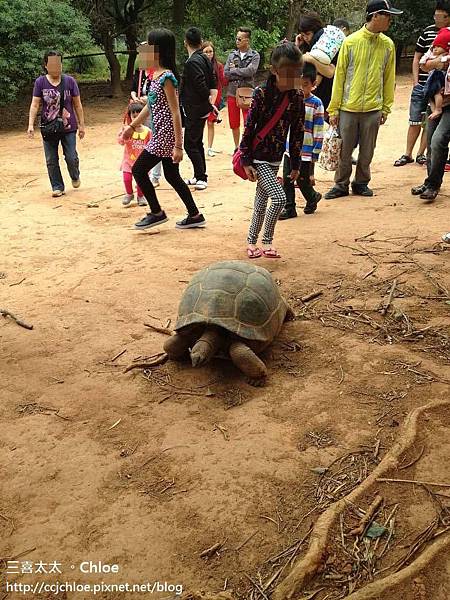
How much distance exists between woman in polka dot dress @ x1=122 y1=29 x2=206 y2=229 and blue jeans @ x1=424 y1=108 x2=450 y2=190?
2980 millimetres

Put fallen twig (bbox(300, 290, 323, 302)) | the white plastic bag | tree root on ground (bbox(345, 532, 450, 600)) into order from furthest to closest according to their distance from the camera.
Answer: the white plastic bag → fallen twig (bbox(300, 290, 323, 302)) → tree root on ground (bbox(345, 532, 450, 600))

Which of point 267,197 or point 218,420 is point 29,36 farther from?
point 218,420

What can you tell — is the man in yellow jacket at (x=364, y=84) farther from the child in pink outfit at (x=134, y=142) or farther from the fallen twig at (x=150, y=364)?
the fallen twig at (x=150, y=364)

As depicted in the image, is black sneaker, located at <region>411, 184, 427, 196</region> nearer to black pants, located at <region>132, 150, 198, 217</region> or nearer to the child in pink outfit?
black pants, located at <region>132, 150, 198, 217</region>

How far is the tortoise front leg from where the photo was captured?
3.44 m

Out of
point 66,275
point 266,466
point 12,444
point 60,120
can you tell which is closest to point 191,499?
point 266,466

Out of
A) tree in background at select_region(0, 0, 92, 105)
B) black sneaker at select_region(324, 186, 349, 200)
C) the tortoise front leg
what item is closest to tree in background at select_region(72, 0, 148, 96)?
tree in background at select_region(0, 0, 92, 105)

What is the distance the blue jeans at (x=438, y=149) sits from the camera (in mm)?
6359

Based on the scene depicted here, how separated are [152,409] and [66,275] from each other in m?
2.62

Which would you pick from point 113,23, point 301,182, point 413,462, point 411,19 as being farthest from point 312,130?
point 411,19

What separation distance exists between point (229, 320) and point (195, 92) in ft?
16.7

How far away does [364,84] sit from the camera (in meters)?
6.73

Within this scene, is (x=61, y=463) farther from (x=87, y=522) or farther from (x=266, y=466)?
(x=266, y=466)

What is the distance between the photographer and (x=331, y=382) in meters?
3.40
